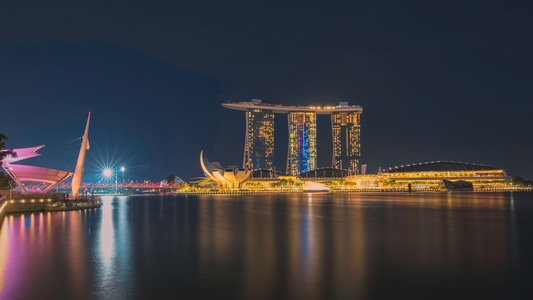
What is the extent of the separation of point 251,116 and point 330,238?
160 m

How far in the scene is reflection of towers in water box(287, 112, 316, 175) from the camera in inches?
7397

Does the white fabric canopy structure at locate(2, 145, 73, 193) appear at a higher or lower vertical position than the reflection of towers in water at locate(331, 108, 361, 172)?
lower

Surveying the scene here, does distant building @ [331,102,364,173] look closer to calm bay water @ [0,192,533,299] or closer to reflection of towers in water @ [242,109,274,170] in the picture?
reflection of towers in water @ [242,109,274,170]

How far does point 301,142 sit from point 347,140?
17.6 meters

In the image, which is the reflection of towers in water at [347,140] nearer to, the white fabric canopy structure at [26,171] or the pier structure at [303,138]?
the pier structure at [303,138]

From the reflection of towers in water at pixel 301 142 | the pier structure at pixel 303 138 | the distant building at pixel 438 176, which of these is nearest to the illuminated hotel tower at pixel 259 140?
the pier structure at pixel 303 138

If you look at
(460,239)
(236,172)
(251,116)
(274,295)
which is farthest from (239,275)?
(251,116)

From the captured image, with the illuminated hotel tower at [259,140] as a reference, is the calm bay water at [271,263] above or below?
below

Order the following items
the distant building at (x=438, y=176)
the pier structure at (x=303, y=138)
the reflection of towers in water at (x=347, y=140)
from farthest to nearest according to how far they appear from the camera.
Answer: the reflection of towers in water at (x=347, y=140) → the pier structure at (x=303, y=138) → the distant building at (x=438, y=176)

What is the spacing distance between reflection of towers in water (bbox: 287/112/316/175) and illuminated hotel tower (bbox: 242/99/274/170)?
24.5 ft

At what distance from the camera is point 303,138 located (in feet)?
620

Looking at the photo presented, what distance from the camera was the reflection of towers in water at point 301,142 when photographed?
187875 mm

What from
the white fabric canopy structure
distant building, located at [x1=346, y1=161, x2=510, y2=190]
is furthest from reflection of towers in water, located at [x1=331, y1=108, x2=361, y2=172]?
the white fabric canopy structure

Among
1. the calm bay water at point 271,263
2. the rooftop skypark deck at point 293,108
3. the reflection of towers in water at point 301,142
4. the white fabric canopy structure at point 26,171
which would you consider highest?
the rooftop skypark deck at point 293,108
